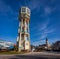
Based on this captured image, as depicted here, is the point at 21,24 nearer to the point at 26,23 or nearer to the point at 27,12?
the point at 26,23

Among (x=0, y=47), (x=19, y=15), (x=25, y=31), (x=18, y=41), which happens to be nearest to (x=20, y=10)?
(x=19, y=15)

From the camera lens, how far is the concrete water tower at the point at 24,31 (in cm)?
7669

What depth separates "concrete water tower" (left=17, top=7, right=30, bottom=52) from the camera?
76688 millimetres

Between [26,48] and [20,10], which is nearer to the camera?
[26,48]

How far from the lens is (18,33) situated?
7869 cm

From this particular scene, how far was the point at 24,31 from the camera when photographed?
77.1 metres

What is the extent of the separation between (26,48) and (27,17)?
20.2 metres

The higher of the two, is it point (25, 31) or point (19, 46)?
point (25, 31)

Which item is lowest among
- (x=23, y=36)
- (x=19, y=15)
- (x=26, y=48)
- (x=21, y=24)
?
(x=26, y=48)

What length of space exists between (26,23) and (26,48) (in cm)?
1649

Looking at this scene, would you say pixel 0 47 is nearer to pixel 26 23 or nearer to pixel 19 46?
pixel 19 46

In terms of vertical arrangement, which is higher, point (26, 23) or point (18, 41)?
point (26, 23)

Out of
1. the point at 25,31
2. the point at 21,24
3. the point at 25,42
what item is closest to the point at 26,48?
the point at 25,42

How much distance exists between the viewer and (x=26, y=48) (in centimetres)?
7625
